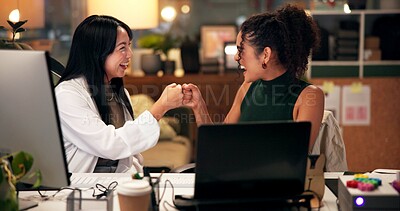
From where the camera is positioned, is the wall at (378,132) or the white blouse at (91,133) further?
the wall at (378,132)

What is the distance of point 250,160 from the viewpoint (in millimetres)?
1689

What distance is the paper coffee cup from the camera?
1733 mm

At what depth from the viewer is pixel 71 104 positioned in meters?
2.42

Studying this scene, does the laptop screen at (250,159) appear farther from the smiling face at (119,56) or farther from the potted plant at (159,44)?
the potted plant at (159,44)

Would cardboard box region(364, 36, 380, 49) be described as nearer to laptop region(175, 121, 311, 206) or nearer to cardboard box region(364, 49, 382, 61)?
cardboard box region(364, 49, 382, 61)

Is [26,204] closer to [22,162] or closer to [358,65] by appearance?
[22,162]

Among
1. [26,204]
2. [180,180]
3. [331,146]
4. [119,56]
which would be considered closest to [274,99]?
[331,146]

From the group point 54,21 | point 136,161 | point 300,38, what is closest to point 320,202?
point 300,38

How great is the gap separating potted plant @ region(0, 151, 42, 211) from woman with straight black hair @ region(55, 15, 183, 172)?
25.1 inches

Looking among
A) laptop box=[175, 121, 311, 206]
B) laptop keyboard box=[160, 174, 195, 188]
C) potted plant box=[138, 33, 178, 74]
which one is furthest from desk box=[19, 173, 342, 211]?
potted plant box=[138, 33, 178, 74]

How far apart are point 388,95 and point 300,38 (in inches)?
115

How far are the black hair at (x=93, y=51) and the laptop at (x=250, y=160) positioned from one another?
3.26ft

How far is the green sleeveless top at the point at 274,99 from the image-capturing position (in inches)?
94.2

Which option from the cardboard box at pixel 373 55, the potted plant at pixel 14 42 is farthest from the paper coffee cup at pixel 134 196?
the cardboard box at pixel 373 55
